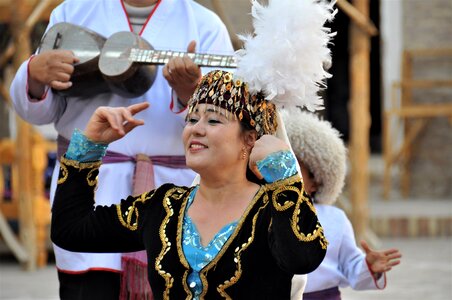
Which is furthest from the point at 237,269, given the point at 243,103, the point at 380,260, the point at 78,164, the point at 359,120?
the point at 359,120

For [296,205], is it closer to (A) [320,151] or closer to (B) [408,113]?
(A) [320,151]

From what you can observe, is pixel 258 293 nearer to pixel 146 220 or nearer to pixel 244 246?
pixel 244 246

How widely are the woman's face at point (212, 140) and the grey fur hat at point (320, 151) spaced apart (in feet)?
4.38

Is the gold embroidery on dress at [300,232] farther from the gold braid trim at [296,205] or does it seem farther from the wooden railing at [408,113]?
the wooden railing at [408,113]

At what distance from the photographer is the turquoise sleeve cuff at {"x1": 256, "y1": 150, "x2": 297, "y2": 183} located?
2.71m

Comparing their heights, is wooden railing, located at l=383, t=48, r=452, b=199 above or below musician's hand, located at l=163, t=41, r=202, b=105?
above

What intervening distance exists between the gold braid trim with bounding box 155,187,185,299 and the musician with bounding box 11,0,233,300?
1.77ft

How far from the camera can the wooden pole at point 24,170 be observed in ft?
29.1

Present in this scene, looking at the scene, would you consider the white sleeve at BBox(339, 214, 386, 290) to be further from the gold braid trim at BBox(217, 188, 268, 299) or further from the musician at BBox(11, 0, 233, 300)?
the gold braid trim at BBox(217, 188, 268, 299)

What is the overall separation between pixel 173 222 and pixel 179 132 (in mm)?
816

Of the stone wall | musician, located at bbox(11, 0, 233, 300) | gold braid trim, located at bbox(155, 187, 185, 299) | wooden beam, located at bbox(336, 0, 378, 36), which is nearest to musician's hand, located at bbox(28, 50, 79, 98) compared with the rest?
musician, located at bbox(11, 0, 233, 300)

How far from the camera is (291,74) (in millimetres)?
2814

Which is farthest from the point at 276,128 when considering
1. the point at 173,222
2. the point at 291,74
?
the point at 173,222

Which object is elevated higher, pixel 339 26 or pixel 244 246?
pixel 339 26
